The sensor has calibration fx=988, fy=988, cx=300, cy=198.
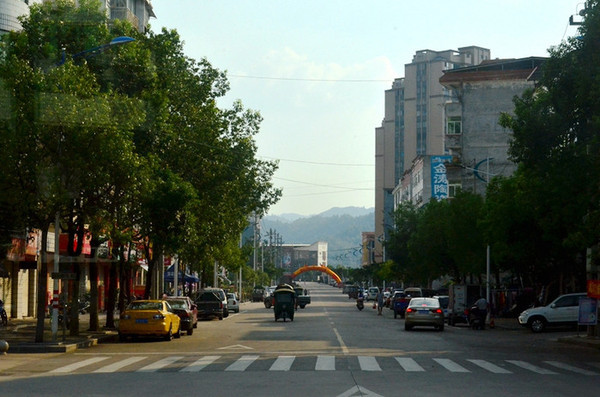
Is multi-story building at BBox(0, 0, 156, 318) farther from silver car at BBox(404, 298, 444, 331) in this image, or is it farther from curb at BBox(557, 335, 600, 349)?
curb at BBox(557, 335, 600, 349)

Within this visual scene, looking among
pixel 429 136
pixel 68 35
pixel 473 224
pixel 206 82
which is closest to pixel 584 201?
pixel 68 35

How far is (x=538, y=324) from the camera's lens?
148 ft

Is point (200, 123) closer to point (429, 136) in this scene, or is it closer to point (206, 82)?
point (206, 82)

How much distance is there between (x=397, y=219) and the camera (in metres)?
91.9

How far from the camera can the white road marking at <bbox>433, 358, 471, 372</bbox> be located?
22422 mm

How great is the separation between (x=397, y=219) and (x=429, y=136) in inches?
3993

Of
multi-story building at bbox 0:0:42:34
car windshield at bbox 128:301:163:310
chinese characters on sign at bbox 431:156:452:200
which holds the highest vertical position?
multi-story building at bbox 0:0:42:34

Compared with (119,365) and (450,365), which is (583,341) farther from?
(119,365)

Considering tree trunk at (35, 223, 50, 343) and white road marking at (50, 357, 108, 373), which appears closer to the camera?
white road marking at (50, 357, 108, 373)

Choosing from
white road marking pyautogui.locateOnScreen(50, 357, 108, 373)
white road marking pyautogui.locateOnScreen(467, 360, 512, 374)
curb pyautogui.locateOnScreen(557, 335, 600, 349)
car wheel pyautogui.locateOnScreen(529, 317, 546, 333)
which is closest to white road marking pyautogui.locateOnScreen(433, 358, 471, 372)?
white road marking pyautogui.locateOnScreen(467, 360, 512, 374)

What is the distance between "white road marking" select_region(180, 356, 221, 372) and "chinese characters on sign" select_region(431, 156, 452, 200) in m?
72.3

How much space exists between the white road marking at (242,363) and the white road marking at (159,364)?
64.5 inches

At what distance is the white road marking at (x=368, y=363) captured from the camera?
22141mm

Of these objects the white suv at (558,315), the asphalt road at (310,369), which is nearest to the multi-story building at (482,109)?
the white suv at (558,315)
